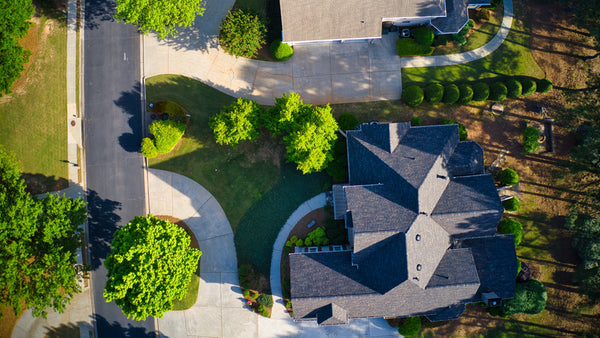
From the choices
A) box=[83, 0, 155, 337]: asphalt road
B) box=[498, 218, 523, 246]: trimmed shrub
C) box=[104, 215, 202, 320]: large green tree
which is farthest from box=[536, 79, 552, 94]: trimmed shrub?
box=[83, 0, 155, 337]: asphalt road

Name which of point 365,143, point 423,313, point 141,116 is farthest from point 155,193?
point 423,313

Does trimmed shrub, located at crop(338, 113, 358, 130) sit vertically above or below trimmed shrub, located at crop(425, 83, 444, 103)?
below

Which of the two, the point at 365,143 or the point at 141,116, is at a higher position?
the point at 141,116

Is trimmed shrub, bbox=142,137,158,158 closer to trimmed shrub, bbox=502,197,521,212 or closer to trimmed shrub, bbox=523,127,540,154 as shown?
trimmed shrub, bbox=502,197,521,212

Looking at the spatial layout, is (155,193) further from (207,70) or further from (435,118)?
(435,118)

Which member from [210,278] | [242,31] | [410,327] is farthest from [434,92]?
[210,278]

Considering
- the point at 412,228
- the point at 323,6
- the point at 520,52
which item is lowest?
the point at 412,228
